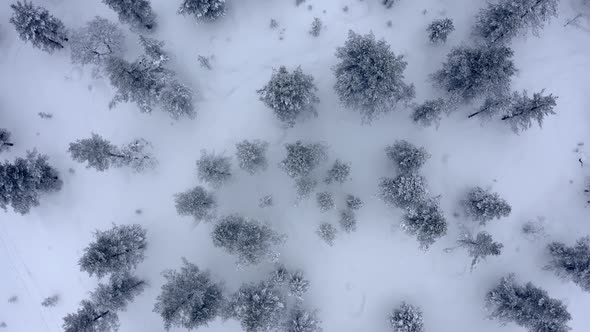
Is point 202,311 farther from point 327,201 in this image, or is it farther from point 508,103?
point 508,103

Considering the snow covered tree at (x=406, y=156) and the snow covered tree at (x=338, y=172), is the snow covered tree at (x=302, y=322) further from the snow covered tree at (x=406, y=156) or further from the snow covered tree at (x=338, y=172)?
the snow covered tree at (x=406, y=156)

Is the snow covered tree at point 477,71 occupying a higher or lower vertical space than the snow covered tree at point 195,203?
higher

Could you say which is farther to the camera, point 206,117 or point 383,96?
point 206,117

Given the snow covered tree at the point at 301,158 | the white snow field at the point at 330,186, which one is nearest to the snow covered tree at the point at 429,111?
the white snow field at the point at 330,186

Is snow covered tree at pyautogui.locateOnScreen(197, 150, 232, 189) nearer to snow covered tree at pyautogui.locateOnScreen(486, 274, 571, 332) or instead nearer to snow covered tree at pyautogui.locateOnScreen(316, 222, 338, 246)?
snow covered tree at pyautogui.locateOnScreen(316, 222, 338, 246)

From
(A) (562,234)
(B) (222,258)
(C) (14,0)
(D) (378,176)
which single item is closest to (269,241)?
(B) (222,258)
